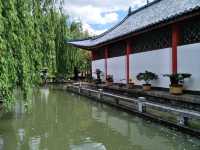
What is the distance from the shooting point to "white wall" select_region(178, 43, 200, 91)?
8.30m

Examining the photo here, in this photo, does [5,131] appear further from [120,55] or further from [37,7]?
[120,55]

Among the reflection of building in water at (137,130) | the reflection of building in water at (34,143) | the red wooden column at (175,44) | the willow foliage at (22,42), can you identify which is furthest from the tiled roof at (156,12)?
the reflection of building in water at (34,143)

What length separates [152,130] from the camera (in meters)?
6.49

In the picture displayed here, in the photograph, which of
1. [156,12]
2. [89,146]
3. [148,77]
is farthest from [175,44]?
[89,146]

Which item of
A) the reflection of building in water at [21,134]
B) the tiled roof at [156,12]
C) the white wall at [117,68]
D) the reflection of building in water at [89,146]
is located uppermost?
the tiled roof at [156,12]

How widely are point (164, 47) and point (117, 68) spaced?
491 cm

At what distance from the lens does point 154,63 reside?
10.8m

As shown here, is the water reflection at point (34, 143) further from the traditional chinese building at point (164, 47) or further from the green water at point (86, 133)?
the traditional chinese building at point (164, 47)

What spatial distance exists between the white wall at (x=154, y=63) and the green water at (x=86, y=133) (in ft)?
7.85

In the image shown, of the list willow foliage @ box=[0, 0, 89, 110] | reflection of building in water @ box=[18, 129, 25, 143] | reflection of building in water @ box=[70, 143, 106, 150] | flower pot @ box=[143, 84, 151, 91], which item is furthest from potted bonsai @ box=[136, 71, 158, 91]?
reflection of building in water @ box=[70, 143, 106, 150]

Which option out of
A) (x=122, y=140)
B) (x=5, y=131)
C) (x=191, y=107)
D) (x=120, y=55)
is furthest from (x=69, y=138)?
(x=120, y=55)

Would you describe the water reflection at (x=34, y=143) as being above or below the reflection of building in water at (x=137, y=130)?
below

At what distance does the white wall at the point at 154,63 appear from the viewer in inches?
391

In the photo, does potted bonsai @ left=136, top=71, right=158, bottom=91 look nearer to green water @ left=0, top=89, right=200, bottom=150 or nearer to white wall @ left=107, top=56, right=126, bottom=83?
green water @ left=0, top=89, right=200, bottom=150
